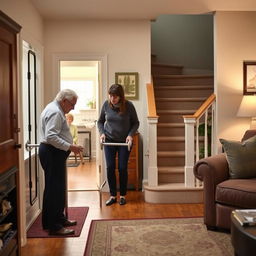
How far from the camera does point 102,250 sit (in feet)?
9.90

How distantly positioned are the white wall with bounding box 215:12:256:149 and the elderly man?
218cm

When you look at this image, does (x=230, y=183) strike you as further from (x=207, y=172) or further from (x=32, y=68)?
(x=32, y=68)

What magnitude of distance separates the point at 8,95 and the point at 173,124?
3112mm

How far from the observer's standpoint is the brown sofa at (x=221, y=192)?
319 centimetres

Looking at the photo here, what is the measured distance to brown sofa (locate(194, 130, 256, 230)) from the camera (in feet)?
10.5

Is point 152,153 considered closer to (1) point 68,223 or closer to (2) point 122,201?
(2) point 122,201

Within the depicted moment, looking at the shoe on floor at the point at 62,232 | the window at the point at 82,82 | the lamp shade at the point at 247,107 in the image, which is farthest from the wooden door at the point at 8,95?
the window at the point at 82,82

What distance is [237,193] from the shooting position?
10.5ft

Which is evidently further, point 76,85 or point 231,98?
point 76,85

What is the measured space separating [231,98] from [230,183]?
1.75 m

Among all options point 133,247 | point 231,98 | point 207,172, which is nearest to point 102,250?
point 133,247

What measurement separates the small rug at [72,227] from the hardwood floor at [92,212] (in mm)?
49

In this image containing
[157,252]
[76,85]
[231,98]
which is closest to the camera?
[157,252]

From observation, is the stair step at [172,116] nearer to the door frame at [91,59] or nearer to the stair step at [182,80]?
the stair step at [182,80]
